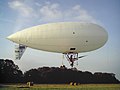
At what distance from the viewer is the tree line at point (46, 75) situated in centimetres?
343

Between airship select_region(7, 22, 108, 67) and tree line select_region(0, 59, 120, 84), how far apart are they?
24 centimetres

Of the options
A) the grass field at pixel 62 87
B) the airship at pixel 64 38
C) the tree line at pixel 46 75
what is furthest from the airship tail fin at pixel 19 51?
the grass field at pixel 62 87

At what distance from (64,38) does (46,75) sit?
2.17ft

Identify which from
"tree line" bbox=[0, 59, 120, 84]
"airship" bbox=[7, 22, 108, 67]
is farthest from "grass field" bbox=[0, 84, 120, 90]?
"airship" bbox=[7, 22, 108, 67]

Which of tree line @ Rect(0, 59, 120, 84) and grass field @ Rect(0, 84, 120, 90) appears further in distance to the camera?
tree line @ Rect(0, 59, 120, 84)

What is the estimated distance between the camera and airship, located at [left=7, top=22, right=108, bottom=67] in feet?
12.0

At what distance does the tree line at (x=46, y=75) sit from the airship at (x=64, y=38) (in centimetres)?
24

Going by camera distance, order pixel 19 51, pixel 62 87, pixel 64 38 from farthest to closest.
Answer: pixel 64 38 < pixel 19 51 < pixel 62 87

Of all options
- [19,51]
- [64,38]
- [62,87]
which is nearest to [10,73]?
[19,51]

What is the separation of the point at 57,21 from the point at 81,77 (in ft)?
3.09

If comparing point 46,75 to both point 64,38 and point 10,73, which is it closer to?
point 10,73

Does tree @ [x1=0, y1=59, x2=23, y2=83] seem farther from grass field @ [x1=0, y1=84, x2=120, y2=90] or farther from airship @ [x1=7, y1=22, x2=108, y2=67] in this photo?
airship @ [x1=7, y1=22, x2=108, y2=67]

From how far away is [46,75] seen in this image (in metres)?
3.56

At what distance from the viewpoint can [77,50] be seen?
151 inches
